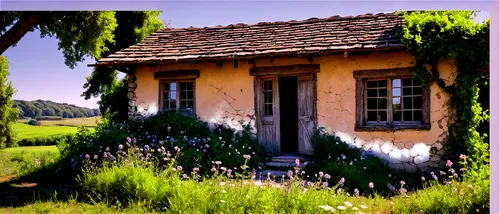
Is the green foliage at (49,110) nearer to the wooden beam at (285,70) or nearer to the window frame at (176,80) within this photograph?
the window frame at (176,80)

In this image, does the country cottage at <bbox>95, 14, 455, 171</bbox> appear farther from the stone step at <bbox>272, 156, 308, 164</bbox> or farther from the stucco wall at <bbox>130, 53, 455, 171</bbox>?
the stone step at <bbox>272, 156, 308, 164</bbox>

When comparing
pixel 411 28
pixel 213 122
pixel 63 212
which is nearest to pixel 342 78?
pixel 411 28

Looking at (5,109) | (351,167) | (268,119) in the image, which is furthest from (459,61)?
(5,109)

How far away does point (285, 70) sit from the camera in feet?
26.8

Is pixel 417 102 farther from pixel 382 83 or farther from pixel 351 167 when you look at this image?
pixel 351 167

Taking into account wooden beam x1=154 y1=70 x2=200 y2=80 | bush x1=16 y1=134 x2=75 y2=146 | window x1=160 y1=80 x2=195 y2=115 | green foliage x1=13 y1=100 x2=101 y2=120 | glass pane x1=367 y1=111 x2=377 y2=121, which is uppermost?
wooden beam x1=154 y1=70 x2=200 y2=80

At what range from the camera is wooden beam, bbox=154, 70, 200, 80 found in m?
8.74

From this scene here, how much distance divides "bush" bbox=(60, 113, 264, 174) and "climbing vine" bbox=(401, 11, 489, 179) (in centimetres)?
318

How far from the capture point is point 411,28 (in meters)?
7.17

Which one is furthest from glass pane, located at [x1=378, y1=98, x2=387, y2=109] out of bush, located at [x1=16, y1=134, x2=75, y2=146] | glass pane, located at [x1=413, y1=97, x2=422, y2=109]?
bush, located at [x1=16, y1=134, x2=75, y2=146]

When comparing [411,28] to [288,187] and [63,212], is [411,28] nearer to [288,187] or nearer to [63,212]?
[288,187]

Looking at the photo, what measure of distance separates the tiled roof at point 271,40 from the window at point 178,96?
0.67 metres

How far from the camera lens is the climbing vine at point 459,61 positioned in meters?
6.69

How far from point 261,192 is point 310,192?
0.50 meters
